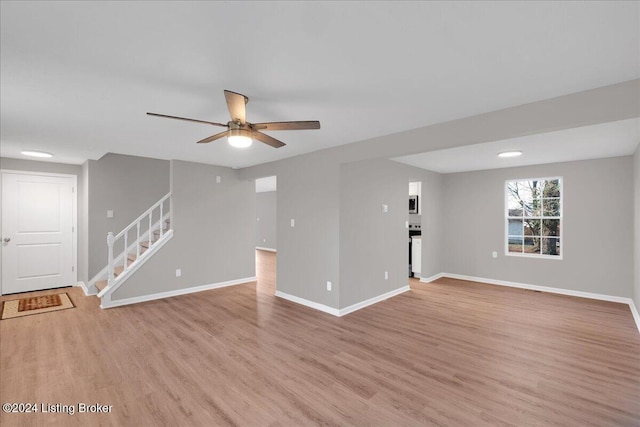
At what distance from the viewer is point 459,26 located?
151 cm

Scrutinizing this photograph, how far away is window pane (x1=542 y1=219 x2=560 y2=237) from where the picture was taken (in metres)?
5.42

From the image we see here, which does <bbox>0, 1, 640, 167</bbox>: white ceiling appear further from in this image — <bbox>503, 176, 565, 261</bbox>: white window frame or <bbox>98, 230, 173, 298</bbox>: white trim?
<bbox>503, 176, 565, 261</bbox>: white window frame

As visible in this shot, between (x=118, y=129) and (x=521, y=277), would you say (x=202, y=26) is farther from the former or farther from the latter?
(x=521, y=277)

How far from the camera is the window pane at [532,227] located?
5652 millimetres

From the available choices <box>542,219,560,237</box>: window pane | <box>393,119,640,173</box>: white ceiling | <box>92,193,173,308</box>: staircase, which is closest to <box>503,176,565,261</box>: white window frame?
<box>542,219,560,237</box>: window pane

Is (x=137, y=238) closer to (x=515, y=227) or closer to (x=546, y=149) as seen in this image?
(x=546, y=149)

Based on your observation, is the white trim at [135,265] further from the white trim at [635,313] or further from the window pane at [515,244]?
the white trim at [635,313]

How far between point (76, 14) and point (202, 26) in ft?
1.81

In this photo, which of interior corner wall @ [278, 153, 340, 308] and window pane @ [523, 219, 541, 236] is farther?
window pane @ [523, 219, 541, 236]

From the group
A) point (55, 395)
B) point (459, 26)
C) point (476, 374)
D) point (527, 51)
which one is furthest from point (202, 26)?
point (476, 374)

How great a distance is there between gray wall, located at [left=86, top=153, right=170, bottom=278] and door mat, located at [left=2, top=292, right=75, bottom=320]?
584 millimetres

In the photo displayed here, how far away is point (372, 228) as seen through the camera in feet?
15.4

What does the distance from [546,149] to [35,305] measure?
7.81 metres

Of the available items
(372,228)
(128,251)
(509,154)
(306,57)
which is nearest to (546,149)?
(509,154)
